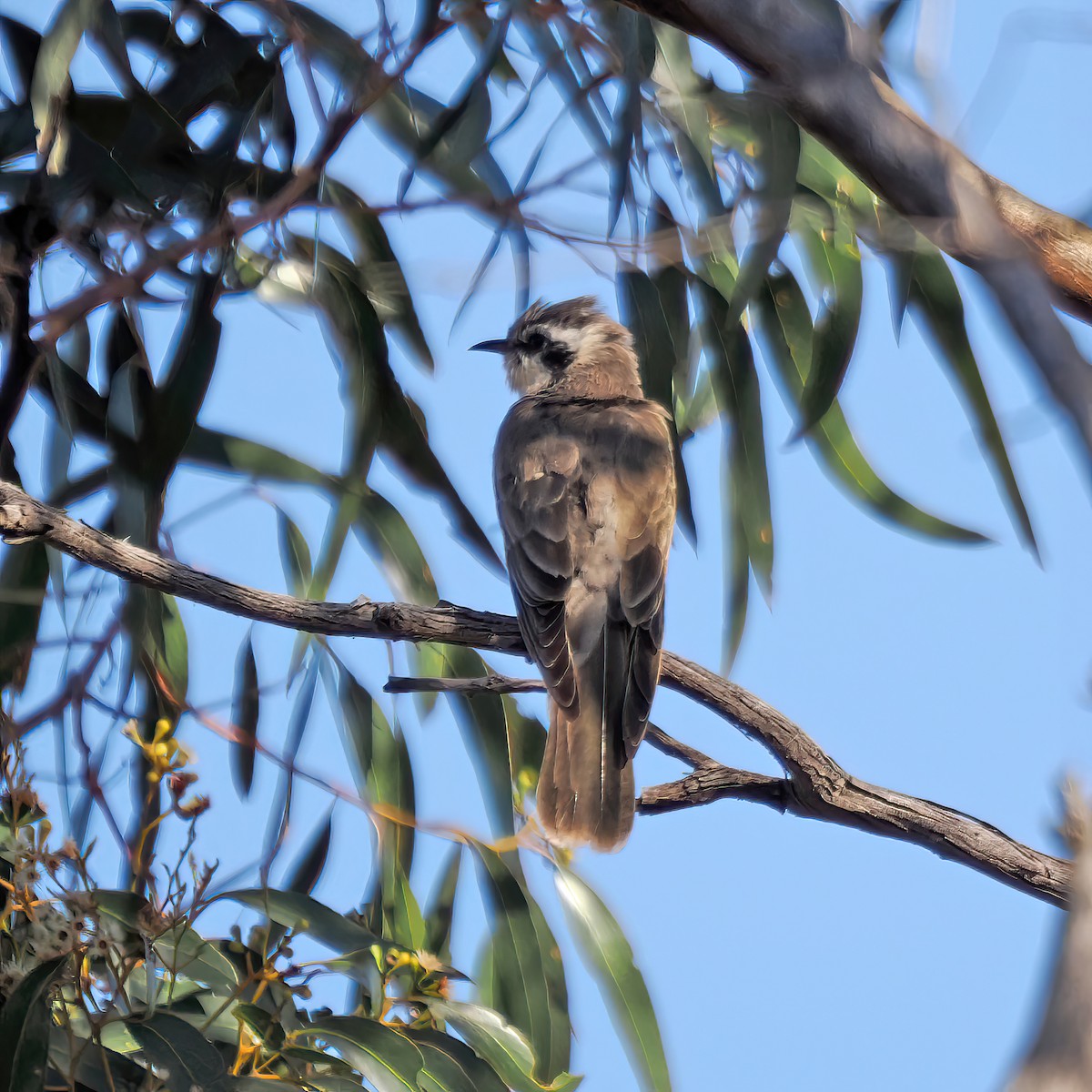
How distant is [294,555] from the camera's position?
340cm

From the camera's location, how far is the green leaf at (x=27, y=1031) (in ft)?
6.54

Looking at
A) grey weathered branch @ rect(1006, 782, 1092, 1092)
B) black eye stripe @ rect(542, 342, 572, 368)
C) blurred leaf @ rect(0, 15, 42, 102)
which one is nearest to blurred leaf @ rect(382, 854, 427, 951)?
black eye stripe @ rect(542, 342, 572, 368)

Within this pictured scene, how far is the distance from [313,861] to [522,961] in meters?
0.58

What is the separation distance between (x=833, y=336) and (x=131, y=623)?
1.76 metres

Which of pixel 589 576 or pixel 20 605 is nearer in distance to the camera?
pixel 20 605

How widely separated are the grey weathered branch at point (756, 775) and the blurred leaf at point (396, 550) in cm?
64

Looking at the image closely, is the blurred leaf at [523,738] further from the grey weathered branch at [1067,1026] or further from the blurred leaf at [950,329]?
the grey weathered branch at [1067,1026]

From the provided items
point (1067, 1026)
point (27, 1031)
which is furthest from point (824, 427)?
point (1067, 1026)

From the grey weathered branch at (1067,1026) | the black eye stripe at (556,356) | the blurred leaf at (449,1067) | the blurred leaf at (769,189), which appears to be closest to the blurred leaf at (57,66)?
the blurred leaf at (769,189)

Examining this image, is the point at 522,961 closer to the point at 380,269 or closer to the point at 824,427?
the point at 824,427

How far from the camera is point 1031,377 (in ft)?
2.97

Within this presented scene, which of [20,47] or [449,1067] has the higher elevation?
[20,47]

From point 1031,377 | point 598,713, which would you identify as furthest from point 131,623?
point 1031,377

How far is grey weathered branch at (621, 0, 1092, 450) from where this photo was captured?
2.80ft
